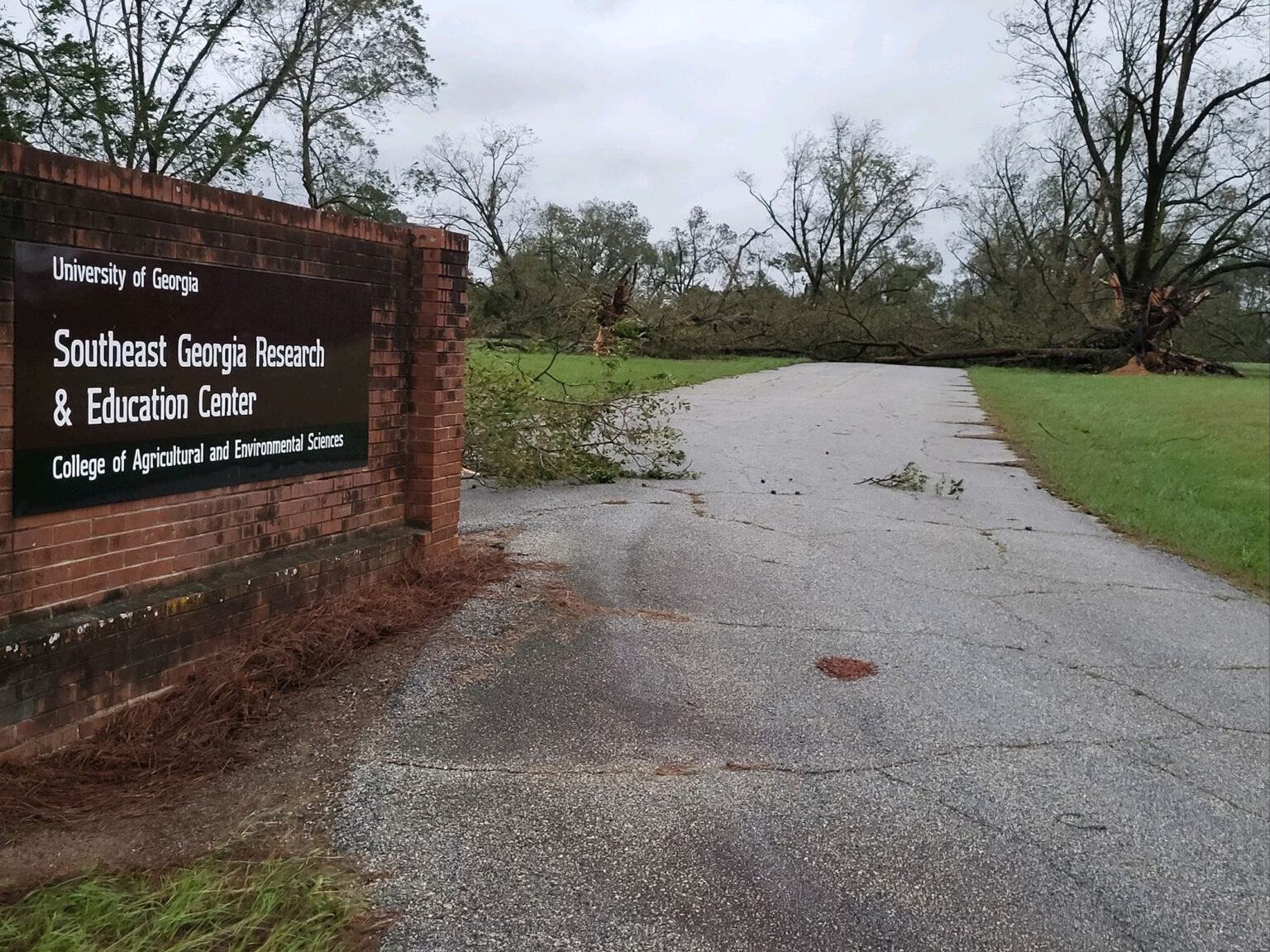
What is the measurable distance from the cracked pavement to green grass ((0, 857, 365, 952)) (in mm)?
217

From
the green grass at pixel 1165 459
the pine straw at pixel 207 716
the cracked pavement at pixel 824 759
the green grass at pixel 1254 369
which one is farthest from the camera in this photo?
the green grass at pixel 1254 369

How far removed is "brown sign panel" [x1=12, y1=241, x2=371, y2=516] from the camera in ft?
11.9

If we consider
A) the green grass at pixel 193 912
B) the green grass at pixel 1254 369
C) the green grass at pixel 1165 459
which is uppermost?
the green grass at pixel 1254 369

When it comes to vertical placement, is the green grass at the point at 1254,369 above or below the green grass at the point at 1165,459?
above

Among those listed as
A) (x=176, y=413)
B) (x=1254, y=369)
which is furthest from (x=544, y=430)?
(x=1254, y=369)

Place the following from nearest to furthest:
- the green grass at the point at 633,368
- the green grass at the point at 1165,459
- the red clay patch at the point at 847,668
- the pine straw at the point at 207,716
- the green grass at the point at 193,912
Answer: the green grass at the point at 193,912 < the pine straw at the point at 207,716 < the red clay patch at the point at 847,668 < the green grass at the point at 1165,459 < the green grass at the point at 633,368

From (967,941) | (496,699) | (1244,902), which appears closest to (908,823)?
(967,941)

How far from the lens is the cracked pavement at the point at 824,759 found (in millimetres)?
3195

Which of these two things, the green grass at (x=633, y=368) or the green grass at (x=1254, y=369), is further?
the green grass at (x=1254, y=369)

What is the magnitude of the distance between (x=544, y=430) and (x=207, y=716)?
652 centimetres

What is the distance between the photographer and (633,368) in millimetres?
31406

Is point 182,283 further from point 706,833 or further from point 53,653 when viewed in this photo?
point 706,833

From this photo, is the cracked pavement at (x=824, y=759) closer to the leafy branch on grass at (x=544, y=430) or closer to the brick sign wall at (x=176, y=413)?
the brick sign wall at (x=176, y=413)

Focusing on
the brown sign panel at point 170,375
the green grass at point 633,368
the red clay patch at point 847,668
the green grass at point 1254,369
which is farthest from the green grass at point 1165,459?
the green grass at point 1254,369
